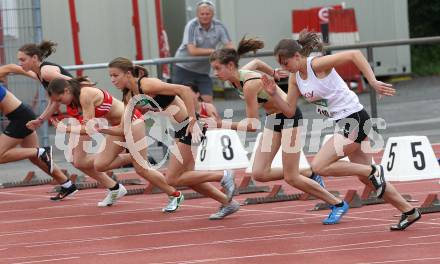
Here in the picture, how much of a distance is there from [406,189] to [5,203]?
4874 millimetres

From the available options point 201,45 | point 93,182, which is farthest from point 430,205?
point 201,45

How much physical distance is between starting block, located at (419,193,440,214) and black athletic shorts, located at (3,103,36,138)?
5291 mm

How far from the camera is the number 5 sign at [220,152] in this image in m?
17.7

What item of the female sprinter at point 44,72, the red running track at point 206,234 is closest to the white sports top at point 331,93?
the red running track at point 206,234

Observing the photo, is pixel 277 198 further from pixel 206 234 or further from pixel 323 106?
pixel 323 106

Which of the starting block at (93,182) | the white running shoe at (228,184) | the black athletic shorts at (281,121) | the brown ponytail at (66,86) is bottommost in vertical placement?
the starting block at (93,182)

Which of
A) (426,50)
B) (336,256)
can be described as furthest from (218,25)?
(426,50)

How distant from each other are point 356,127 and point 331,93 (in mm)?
389

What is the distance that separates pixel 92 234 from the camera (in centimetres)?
1273

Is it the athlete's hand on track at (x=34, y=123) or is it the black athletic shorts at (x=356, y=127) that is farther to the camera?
the athlete's hand on track at (x=34, y=123)

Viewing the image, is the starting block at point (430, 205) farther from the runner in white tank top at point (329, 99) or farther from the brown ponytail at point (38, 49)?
the brown ponytail at point (38, 49)

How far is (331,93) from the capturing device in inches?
471

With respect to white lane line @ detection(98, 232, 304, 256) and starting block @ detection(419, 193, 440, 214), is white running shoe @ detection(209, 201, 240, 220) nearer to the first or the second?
white lane line @ detection(98, 232, 304, 256)

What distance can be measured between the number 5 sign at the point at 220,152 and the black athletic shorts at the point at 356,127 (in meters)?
5.66
